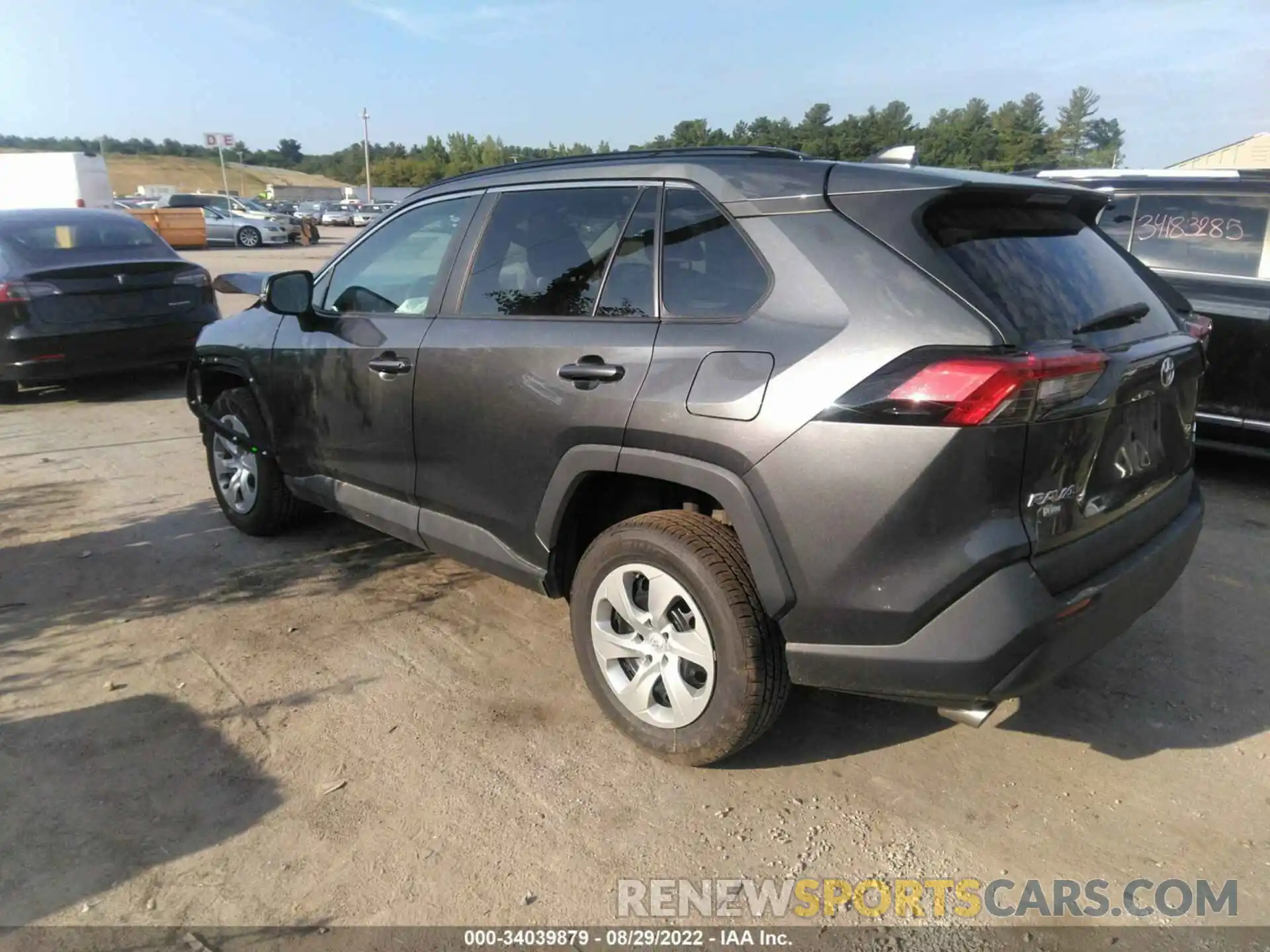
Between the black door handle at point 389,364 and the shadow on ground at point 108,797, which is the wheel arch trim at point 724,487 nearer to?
the black door handle at point 389,364

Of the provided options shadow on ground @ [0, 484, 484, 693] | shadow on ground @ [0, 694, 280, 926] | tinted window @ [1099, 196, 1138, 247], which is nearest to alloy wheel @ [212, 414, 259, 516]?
shadow on ground @ [0, 484, 484, 693]

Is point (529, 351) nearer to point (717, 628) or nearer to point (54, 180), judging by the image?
point (717, 628)

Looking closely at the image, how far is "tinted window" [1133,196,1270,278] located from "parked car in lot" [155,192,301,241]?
104ft

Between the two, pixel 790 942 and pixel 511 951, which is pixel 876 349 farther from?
pixel 511 951

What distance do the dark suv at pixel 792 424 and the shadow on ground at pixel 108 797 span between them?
115 cm

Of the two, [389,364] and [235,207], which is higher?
[235,207]

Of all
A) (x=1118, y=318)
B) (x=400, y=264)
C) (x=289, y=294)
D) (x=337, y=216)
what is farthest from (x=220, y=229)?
(x=1118, y=318)

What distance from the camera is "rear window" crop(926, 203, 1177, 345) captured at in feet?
8.09

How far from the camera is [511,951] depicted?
2.30m

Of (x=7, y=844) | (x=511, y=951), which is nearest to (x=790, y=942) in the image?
(x=511, y=951)

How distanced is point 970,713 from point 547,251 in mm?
2100

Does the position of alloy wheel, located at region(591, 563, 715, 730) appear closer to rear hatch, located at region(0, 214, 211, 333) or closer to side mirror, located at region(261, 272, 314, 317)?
side mirror, located at region(261, 272, 314, 317)

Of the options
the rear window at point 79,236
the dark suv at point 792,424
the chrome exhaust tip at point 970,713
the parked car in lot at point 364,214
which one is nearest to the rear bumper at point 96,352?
the rear window at point 79,236

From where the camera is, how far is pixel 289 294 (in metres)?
4.11
